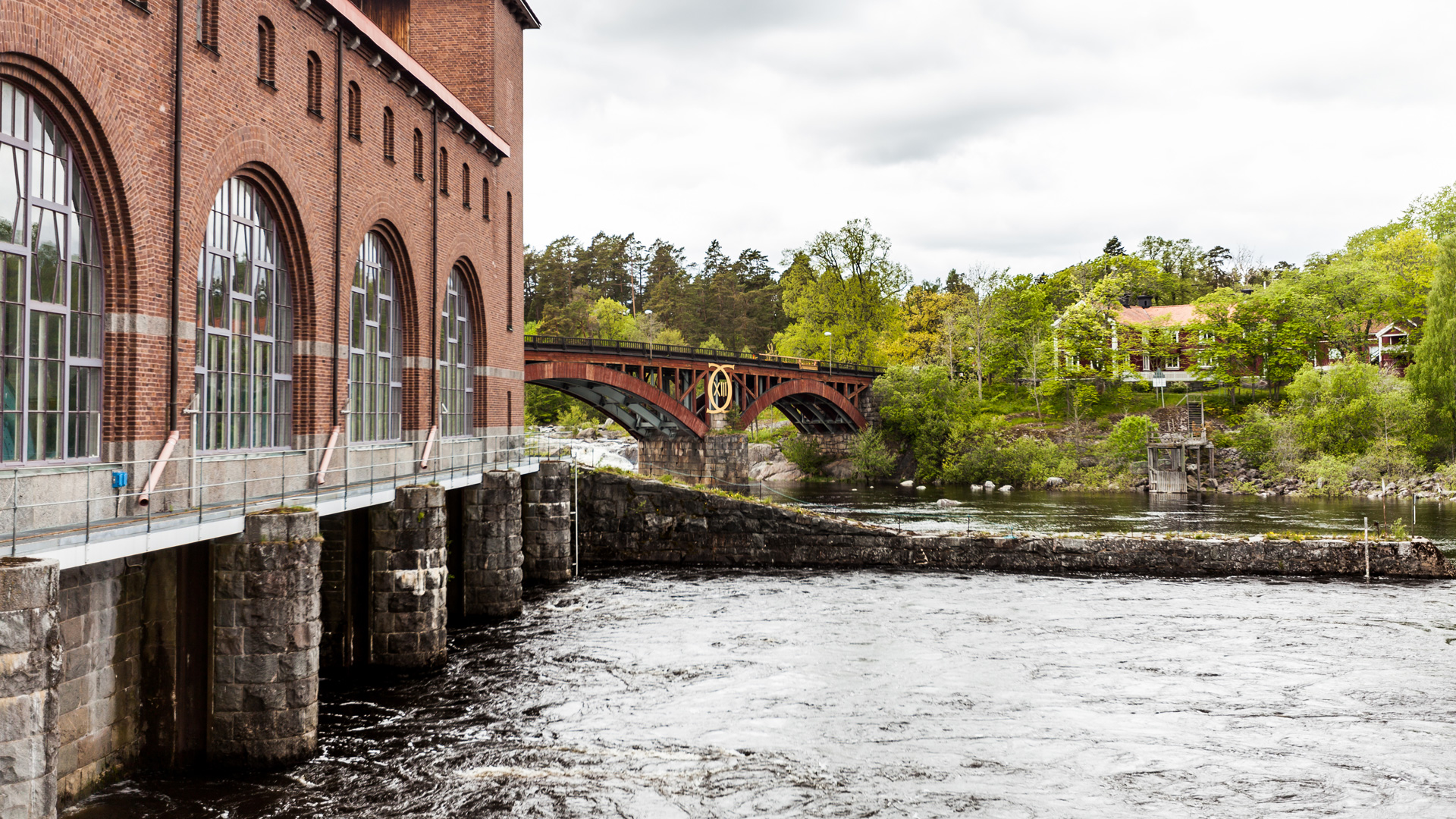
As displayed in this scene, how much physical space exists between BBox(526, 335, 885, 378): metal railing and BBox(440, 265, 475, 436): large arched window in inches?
849

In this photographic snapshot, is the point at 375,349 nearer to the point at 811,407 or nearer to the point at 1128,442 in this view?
the point at 811,407

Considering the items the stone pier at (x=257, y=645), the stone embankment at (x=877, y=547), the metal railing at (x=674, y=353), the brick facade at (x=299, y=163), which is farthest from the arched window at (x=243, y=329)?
the metal railing at (x=674, y=353)

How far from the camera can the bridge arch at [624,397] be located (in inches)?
2052

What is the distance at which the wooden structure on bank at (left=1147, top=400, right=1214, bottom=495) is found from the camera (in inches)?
2361

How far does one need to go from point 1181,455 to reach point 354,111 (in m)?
52.1

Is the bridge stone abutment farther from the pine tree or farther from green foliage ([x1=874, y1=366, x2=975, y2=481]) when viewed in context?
the pine tree

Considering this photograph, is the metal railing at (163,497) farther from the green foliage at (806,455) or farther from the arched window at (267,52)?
the green foliage at (806,455)

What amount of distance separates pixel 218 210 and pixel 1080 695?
16.1m

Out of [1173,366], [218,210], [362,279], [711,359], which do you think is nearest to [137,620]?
[218,210]

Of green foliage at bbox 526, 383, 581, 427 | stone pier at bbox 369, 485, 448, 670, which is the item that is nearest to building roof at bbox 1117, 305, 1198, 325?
green foliage at bbox 526, 383, 581, 427

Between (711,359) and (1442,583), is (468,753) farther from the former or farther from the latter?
(711,359)

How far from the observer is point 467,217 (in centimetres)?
2844

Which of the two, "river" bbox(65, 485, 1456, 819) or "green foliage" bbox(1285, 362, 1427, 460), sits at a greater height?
"green foliage" bbox(1285, 362, 1427, 460)

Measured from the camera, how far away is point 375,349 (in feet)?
75.9
